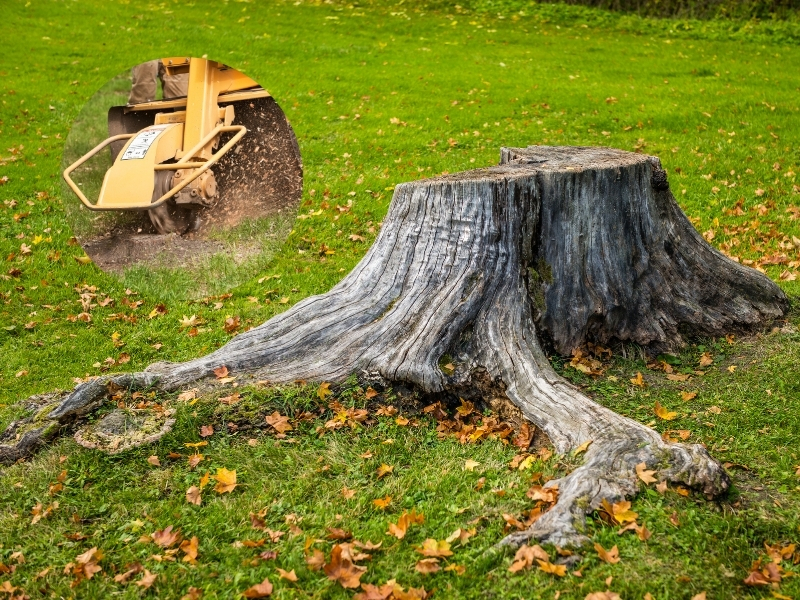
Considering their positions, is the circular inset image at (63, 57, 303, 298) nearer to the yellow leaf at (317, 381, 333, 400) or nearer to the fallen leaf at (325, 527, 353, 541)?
the fallen leaf at (325, 527, 353, 541)

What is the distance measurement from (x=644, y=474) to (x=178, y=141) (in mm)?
2534

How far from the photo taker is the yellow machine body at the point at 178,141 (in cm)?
227

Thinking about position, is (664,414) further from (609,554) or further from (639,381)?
(609,554)

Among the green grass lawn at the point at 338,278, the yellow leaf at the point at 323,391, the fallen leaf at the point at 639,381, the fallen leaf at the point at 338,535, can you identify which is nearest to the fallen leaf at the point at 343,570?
the green grass lawn at the point at 338,278

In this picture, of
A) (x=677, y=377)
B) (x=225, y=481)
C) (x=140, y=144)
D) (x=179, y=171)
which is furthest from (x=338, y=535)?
(x=677, y=377)

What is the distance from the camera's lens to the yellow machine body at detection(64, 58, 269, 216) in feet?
7.45

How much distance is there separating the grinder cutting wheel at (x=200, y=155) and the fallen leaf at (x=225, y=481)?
1.72m

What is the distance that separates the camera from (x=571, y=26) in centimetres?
2008

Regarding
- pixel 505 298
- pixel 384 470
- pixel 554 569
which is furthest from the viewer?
pixel 505 298

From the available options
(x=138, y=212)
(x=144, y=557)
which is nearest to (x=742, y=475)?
(x=144, y=557)

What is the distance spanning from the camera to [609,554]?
3.18 m

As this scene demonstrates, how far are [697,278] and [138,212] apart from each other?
14.4ft

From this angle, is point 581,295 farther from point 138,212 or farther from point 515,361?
point 138,212

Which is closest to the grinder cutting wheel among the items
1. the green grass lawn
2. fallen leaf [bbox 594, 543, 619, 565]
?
the green grass lawn
